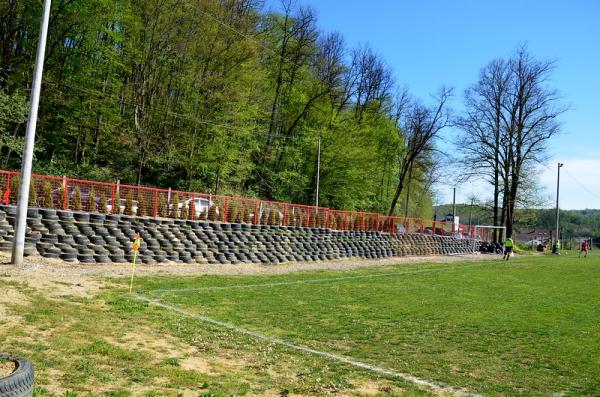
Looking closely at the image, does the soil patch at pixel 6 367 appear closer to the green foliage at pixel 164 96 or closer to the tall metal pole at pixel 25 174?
the tall metal pole at pixel 25 174

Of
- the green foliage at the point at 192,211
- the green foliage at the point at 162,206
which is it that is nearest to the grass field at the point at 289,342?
the green foliage at the point at 162,206

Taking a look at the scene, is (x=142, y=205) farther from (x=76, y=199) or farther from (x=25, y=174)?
(x=25, y=174)

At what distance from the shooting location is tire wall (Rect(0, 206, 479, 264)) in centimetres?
1492

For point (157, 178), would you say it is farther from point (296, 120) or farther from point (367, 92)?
point (367, 92)

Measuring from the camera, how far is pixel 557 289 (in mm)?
18234

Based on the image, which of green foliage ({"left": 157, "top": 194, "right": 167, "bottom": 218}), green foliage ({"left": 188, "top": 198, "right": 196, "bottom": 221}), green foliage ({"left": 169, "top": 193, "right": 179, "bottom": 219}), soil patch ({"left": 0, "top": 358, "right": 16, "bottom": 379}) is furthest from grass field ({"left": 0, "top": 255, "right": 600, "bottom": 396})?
green foliage ({"left": 188, "top": 198, "right": 196, "bottom": 221})

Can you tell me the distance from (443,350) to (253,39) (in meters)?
33.8

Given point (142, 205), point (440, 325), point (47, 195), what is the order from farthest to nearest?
point (142, 205)
point (47, 195)
point (440, 325)

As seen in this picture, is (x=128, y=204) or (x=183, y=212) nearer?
(x=128, y=204)

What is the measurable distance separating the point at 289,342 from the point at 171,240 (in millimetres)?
11884

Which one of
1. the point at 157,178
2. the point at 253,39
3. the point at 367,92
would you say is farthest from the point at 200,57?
the point at 367,92

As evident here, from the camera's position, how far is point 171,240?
19.0m

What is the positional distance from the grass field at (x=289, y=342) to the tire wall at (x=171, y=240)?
3586 millimetres

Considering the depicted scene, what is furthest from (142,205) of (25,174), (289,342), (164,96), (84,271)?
(164,96)
